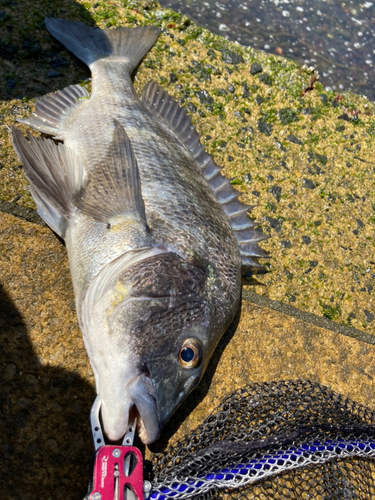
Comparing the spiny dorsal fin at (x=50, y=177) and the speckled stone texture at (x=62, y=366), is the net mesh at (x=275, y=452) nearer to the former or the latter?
the speckled stone texture at (x=62, y=366)

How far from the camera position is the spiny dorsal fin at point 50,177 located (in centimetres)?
259

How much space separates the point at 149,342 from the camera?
6.57ft

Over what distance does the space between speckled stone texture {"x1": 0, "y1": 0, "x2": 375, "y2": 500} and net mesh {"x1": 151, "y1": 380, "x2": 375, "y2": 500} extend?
0.27m

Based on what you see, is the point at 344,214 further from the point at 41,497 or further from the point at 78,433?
the point at 41,497

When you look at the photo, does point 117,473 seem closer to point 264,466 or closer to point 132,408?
point 132,408

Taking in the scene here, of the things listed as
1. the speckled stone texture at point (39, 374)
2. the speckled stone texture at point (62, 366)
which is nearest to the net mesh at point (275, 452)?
the speckled stone texture at point (62, 366)

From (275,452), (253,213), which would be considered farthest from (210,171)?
(275,452)

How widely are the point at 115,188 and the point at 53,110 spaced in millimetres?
1272

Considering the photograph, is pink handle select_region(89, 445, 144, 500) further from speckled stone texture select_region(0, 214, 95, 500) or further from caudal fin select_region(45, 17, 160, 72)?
caudal fin select_region(45, 17, 160, 72)

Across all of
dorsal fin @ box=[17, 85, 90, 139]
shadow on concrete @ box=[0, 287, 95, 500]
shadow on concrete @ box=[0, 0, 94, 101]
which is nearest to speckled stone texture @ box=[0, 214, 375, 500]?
shadow on concrete @ box=[0, 287, 95, 500]

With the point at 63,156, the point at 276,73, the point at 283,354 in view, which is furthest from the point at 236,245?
the point at 276,73

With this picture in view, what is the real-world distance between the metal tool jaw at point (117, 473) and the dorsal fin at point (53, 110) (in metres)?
2.32

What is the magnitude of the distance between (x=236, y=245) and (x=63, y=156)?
134cm

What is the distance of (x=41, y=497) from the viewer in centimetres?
197
